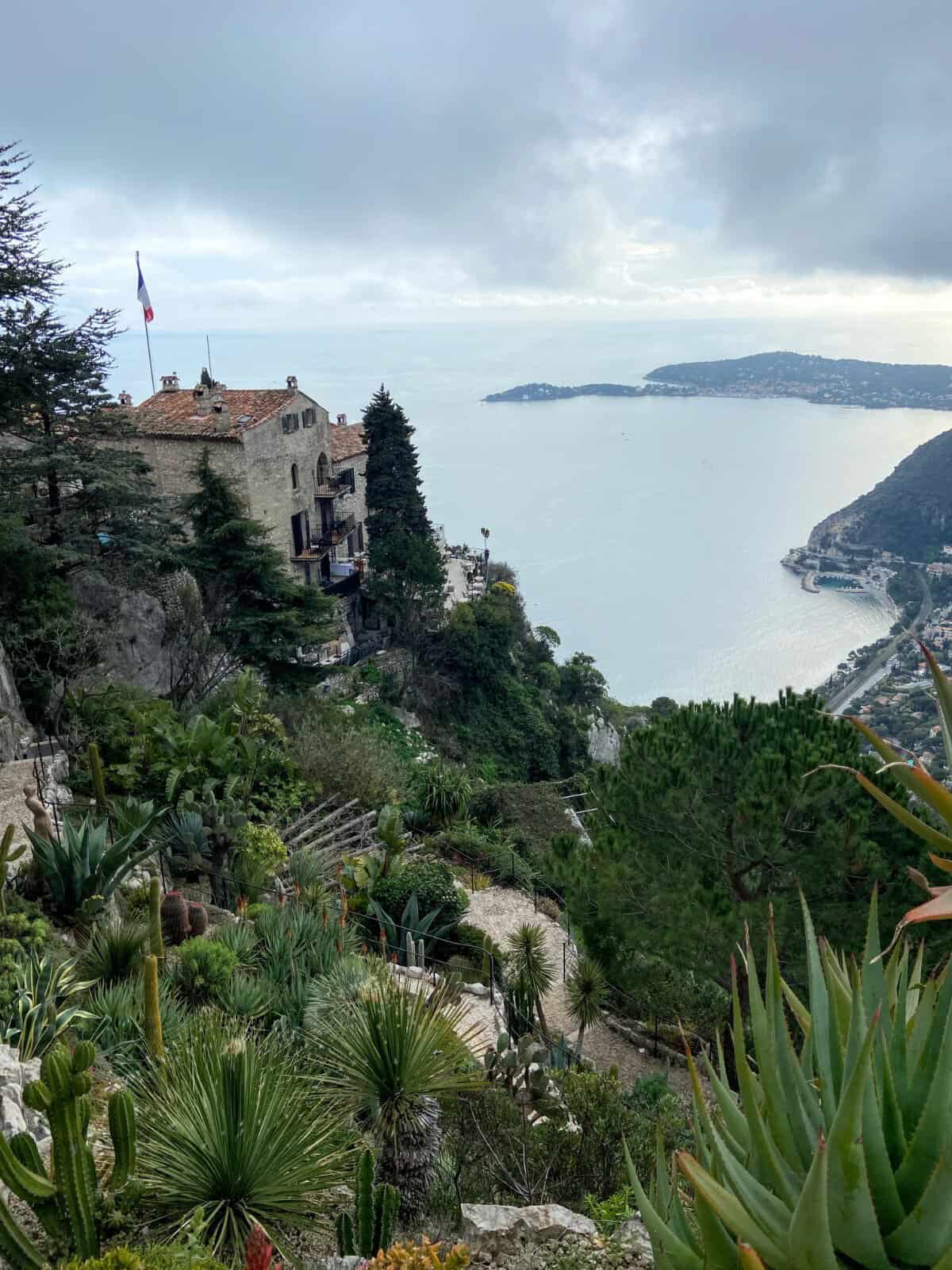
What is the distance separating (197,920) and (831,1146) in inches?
302

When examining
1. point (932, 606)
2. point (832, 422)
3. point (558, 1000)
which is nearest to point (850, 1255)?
point (558, 1000)

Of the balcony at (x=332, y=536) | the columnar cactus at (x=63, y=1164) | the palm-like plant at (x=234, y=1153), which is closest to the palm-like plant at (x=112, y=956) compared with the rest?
the palm-like plant at (x=234, y=1153)

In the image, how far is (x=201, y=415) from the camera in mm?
28688

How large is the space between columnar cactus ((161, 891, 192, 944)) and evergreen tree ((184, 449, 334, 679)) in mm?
12556

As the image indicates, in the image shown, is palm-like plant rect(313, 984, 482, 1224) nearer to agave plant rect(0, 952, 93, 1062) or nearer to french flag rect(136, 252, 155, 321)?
agave plant rect(0, 952, 93, 1062)

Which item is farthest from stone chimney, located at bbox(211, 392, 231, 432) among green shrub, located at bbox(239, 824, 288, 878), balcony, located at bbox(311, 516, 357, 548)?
green shrub, located at bbox(239, 824, 288, 878)

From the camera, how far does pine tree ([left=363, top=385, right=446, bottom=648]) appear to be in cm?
3197

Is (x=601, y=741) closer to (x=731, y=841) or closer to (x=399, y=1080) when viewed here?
(x=731, y=841)

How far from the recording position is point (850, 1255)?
7.49ft

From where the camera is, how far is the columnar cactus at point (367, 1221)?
411 cm

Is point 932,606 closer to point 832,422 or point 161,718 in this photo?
point 161,718

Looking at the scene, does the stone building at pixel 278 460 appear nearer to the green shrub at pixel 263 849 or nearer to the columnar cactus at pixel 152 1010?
the green shrub at pixel 263 849

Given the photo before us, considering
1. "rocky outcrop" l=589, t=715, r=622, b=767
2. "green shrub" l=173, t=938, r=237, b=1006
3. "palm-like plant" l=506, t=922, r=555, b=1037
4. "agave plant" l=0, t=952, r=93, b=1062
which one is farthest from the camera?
"rocky outcrop" l=589, t=715, r=622, b=767

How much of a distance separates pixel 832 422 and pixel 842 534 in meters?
67.8
